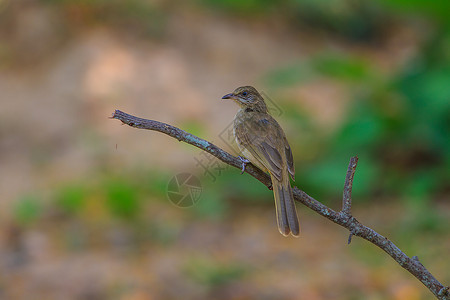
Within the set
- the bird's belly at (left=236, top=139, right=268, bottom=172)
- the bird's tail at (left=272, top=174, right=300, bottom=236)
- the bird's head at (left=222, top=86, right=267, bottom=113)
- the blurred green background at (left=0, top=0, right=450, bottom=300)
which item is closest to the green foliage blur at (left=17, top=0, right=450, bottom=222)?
the blurred green background at (left=0, top=0, right=450, bottom=300)

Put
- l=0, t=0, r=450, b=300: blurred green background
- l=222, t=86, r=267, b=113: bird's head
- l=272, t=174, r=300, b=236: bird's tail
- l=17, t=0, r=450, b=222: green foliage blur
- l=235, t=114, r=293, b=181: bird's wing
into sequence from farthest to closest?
l=17, t=0, r=450, b=222: green foliage blur < l=0, t=0, r=450, b=300: blurred green background < l=222, t=86, r=267, b=113: bird's head < l=235, t=114, r=293, b=181: bird's wing < l=272, t=174, r=300, b=236: bird's tail

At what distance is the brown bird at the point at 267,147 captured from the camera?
8.82 ft

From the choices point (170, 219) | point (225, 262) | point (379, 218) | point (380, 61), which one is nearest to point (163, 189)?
point (170, 219)

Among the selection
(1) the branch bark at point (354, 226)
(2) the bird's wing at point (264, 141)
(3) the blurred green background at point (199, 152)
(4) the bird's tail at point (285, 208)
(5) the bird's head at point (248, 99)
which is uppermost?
(3) the blurred green background at point (199, 152)

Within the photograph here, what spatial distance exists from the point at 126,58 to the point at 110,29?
1.93 ft

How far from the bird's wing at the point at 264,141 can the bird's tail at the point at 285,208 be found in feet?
0.20

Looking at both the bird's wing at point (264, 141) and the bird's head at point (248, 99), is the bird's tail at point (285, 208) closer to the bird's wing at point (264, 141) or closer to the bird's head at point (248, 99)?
the bird's wing at point (264, 141)

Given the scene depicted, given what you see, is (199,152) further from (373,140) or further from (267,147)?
(373,140)

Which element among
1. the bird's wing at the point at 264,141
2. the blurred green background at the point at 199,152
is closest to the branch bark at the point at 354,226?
the bird's wing at the point at 264,141

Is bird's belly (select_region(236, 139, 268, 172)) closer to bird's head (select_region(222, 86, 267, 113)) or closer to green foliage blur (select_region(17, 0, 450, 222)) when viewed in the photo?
bird's head (select_region(222, 86, 267, 113))

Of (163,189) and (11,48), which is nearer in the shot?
(163,189)

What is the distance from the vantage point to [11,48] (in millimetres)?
8648

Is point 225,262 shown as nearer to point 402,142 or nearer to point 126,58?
point 402,142

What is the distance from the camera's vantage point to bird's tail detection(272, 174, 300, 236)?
8.31 ft
